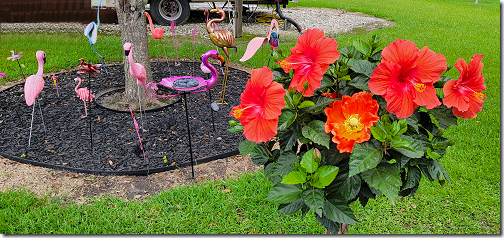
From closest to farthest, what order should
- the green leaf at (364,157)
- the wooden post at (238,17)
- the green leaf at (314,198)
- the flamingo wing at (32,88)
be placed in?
the green leaf at (364,157), the green leaf at (314,198), the flamingo wing at (32,88), the wooden post at (238,17)

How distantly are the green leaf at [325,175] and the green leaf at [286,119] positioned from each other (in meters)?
0.16

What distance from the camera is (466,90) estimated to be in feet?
3.49

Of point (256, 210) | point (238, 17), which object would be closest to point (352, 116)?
point (256, 210)

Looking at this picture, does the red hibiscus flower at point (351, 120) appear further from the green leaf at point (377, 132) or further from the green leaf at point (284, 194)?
the green leaf at point (284, 194)

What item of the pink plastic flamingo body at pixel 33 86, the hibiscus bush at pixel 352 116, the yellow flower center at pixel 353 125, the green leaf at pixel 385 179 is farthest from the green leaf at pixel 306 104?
the pink plastic flamingo body at pixel 33 86

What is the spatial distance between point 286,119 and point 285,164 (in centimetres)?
18

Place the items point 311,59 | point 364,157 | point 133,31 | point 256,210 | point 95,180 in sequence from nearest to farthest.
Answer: point 364,157, point 311,59, point 256,210, point 95,180, point 133,31

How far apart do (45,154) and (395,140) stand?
2.79 metres

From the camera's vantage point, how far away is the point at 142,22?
3.59m

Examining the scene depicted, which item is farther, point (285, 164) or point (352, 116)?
point (285, 164)

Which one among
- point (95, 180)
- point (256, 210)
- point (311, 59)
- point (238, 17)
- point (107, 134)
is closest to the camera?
point (311, 59)

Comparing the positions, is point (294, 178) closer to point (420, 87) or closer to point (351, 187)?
point (351, 187)

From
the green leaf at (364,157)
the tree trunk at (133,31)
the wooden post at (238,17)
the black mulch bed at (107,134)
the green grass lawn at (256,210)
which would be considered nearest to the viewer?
the green leaf at (364,157)

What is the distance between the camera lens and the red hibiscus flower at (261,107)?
1.01 meters
